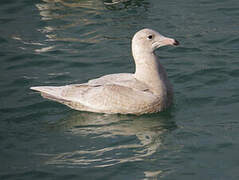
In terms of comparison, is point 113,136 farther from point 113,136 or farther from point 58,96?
point 58,96

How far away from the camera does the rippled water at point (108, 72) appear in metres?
8.38

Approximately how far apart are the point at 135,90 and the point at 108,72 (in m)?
2.09

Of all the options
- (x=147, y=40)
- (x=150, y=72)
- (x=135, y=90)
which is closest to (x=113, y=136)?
(x=135, y=90)

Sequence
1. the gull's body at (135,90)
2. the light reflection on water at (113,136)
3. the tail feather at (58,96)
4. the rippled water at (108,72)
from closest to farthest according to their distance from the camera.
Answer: the rippled water at (108,72) → the light reflection on water at (113,136) → the gull's body at (135,90) → the tail feather at (58,96)

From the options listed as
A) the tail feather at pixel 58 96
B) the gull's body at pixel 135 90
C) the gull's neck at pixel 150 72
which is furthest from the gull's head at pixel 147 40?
the tail feather at pixel 58 96

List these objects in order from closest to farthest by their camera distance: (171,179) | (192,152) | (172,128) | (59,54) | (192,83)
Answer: (171,179) → (192,152) → (172,128) → (192,83) → (59,54)

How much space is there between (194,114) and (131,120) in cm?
107

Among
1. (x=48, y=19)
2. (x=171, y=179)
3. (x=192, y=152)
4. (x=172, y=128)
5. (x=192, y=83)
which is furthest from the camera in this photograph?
(x=48, y=19)

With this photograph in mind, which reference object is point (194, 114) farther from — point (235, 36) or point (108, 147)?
point (235, 36)

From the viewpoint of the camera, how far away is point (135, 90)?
32.7 ft

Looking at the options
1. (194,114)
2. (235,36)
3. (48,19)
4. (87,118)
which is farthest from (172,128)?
(48,19)

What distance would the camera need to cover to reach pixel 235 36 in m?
13.2

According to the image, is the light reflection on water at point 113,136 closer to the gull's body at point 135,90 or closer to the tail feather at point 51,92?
the gull's body at point 135,90

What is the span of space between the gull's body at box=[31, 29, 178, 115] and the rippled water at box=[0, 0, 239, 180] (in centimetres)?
20
